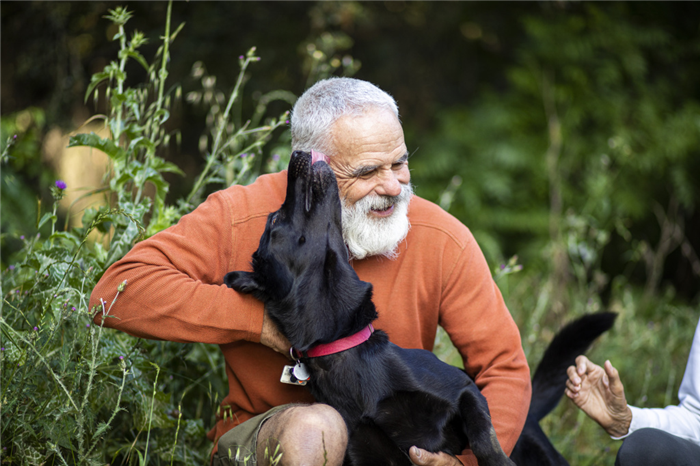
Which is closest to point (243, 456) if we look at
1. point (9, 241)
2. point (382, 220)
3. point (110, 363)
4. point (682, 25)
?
point (110, 363)

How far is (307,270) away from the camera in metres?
1.97

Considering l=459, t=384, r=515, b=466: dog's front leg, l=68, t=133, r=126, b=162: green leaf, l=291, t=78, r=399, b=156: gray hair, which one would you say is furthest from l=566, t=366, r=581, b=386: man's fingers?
l=68, t=133, r=126, b=162: green leaf

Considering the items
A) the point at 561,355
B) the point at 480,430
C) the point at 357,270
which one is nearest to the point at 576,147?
the point at 561,355

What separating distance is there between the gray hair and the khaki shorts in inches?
40.7

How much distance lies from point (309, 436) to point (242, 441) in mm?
413

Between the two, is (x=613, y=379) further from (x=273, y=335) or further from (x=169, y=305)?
(x=169, y=305)

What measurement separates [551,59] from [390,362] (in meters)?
4.30

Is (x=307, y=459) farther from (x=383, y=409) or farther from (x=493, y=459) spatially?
(x=493, y=459)

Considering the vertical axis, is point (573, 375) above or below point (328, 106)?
below

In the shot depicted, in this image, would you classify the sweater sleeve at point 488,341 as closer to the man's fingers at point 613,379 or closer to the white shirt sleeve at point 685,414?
the man's fingers at point 613,379

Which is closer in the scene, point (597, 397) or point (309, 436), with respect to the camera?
point (309, 436)

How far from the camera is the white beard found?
220cm

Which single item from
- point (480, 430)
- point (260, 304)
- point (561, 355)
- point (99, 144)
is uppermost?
point (99, 144)

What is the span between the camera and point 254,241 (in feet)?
7.29
